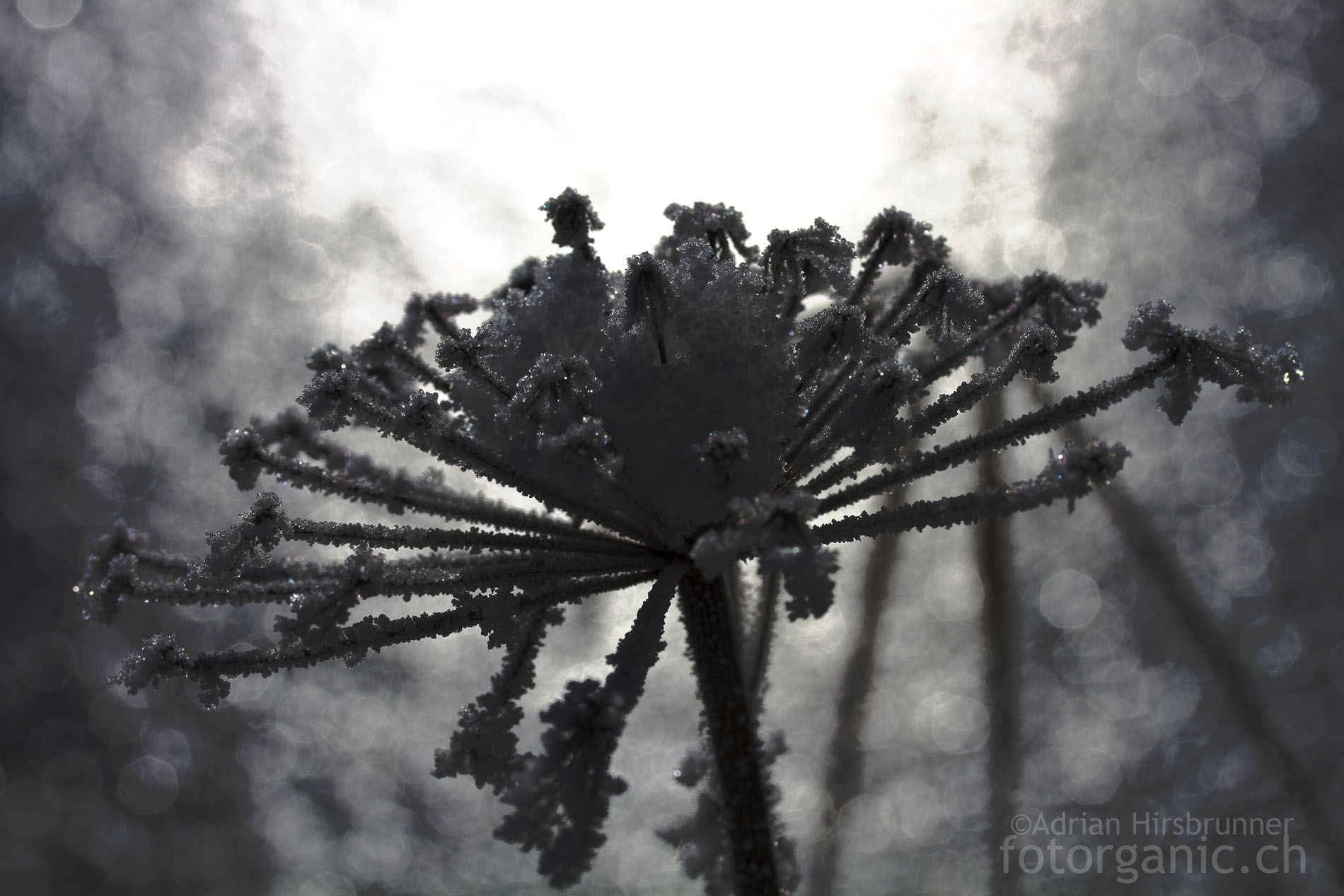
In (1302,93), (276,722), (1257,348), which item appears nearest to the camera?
(1257,348)

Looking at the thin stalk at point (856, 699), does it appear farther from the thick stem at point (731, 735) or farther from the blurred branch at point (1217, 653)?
the thick stem at point (731, 735)

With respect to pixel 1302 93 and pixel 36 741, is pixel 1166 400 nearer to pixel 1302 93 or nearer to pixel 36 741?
pixel 1302 93

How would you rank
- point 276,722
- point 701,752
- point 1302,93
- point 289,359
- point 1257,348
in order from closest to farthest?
point 1257,348 → point 701,752 → point 1302,93 → point 289,359 → point 276,722

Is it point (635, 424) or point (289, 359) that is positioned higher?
point (289, 359)

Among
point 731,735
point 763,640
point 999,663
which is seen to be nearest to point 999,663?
point 999,663

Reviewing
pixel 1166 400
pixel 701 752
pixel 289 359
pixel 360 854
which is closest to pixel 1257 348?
pixel 1166 400

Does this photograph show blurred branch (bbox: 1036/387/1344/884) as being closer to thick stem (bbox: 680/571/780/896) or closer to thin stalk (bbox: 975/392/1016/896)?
thin stalk (bbox: 975/392/1016/896)

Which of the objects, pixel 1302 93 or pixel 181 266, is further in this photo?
pixel 181 266

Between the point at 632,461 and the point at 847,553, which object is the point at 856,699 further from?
the point at 632,461

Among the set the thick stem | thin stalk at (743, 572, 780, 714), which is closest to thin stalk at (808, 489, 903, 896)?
thin stalk at (743, 572, 780, 714)
